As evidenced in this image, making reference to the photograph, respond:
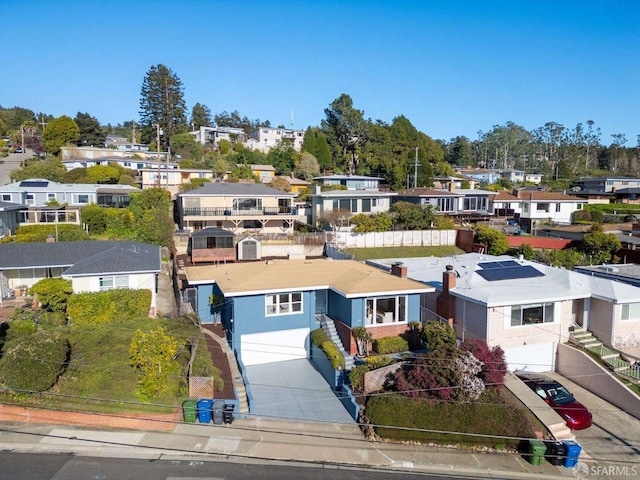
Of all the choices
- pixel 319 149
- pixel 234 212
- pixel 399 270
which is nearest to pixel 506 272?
pixel 399 270

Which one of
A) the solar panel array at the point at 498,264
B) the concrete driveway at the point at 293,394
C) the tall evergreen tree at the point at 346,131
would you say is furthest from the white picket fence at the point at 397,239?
the tall evergreen tree at the point at 346,131

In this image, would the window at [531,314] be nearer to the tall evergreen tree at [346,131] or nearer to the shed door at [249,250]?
the shed door at [249,250]

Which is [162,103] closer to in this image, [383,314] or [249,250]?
[249,250]

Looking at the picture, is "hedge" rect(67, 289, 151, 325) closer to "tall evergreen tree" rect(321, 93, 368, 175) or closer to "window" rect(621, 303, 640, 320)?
"window" rect(621, 303, 640, 320)

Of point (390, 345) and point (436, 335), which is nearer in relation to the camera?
point (436, 335)

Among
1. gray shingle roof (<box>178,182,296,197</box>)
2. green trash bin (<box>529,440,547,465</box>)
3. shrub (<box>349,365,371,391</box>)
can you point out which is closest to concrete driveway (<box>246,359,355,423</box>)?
shrub (<box>349,365,371,391</box>)
